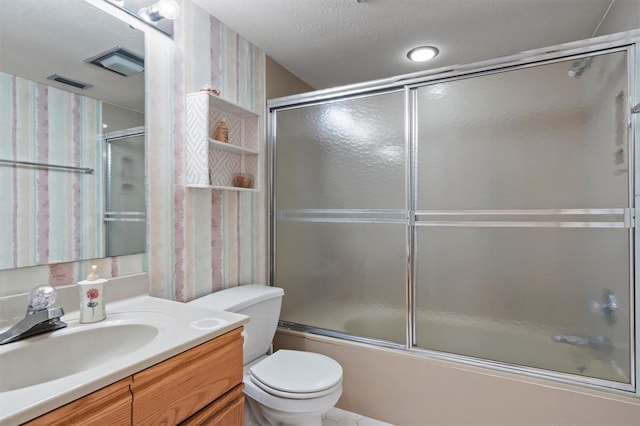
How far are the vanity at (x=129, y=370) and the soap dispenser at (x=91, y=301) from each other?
1.0 inches

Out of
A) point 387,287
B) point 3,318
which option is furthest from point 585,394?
point 3,318

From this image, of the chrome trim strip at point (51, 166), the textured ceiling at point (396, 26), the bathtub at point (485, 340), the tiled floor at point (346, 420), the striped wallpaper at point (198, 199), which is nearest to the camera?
the chrome trim strip at point (51, 166)

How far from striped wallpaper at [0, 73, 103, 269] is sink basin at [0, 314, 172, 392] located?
30 cm

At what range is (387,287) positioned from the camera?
6.23ft

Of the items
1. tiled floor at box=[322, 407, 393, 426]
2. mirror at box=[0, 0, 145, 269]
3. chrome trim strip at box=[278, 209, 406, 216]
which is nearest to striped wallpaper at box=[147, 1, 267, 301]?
mirror at box=[0, 0, 145, 269]

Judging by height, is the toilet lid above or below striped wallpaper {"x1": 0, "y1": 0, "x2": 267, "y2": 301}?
below

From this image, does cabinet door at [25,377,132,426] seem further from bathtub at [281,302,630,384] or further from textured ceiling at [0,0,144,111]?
bathtub at [281,302,630,384]

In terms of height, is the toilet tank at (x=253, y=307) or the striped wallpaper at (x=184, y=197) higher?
the striped wallpaper at (x=184, y=197)

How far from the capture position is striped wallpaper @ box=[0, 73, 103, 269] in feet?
Answer: 3.52

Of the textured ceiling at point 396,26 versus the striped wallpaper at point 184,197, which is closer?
the striped wallpaper at point 184,197

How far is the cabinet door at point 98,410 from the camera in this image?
2.22ft

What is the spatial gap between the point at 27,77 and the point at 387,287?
71.4 inches

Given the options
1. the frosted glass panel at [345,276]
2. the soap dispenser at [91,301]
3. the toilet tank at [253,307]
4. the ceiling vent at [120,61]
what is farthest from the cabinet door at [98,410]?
the frosted glass panel at [345,276]

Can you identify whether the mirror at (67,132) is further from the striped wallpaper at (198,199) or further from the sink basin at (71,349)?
the sink basin at (71,349)
